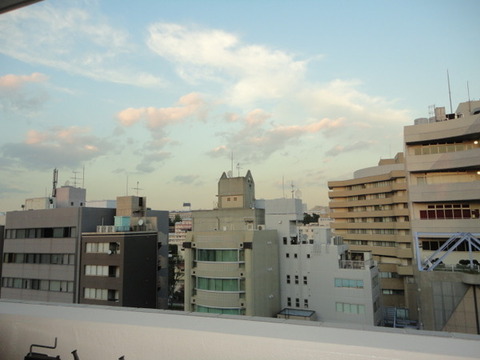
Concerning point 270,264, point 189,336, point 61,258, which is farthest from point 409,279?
point 189,336

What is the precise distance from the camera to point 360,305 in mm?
14883

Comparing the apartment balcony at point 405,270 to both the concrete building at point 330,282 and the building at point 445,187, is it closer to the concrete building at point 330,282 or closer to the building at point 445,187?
the concrete building at point 330,282

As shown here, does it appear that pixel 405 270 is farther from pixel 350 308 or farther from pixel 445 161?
pixel 445 161

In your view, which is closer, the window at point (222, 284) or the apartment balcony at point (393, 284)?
the window at point (222, 284)

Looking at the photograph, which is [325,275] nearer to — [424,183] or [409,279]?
[424,183]

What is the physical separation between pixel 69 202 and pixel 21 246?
11.0 feet

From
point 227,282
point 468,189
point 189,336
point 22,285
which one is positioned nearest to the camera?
point 189,336

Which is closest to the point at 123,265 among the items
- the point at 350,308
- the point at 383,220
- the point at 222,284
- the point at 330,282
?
the point at 222,284

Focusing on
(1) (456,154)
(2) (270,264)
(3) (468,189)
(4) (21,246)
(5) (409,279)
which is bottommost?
(5) (409,279)

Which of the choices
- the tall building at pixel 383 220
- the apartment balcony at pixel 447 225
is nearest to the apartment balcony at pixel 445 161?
the apartment balcony at pixel 447 225

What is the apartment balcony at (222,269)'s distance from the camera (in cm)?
1447

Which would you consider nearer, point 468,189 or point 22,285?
point 468,189

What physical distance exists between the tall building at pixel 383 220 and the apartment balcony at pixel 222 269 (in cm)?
1370

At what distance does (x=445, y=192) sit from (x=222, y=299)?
1002 cm
